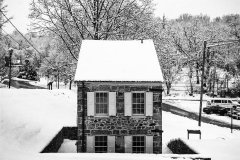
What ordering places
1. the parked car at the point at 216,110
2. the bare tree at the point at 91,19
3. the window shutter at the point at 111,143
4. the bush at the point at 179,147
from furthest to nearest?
the parked car at the point at 216,110 → the bare tree at the point at 91,19 → the window shutter at the point at 111,143 → the bush at the point at 179,147

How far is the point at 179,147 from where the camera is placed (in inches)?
517

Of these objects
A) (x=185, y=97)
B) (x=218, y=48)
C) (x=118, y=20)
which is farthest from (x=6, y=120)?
(x=218, y=48)

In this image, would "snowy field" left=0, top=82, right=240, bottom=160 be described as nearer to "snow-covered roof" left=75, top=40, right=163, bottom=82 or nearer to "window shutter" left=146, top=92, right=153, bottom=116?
"window shutter" left=146, top=92, right=153, bottom=116

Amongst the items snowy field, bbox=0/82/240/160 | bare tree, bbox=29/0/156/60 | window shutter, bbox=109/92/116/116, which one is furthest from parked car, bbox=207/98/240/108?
window shutter, bbox=109/92/116/116

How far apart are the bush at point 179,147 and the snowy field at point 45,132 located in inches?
11.2

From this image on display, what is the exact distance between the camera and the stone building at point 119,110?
12023 millimetres

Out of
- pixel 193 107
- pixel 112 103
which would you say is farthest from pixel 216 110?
pixel 112 103

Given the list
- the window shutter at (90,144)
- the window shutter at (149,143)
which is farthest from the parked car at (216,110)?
the window shutter at (90,144)

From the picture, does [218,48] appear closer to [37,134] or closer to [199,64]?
[199,64]

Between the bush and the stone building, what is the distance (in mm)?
1337

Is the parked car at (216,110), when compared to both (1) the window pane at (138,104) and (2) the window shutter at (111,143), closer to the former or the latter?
(1) the window pane at (138,104)

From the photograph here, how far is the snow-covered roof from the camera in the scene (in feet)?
39.2

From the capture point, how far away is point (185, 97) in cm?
4109

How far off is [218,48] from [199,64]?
5310 millimetres
